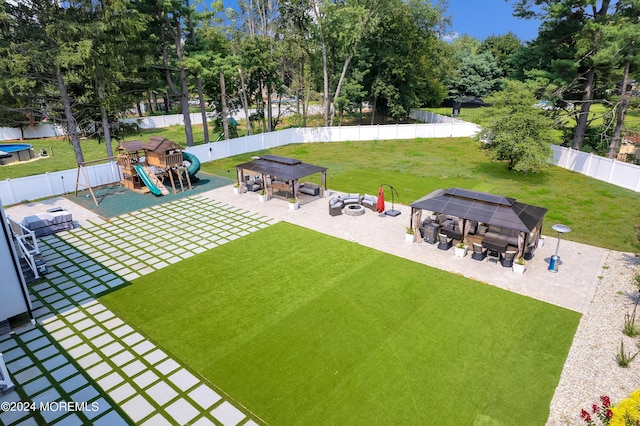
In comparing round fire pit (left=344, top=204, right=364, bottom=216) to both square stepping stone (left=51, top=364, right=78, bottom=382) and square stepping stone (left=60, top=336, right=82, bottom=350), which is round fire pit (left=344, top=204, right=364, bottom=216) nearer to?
square stepping stone (left=60, top=336, right=82, bottom=350)

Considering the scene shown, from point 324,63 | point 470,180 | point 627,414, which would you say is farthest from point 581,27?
point 627,414

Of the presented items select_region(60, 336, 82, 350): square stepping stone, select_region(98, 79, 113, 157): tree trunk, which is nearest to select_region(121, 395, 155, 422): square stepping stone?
select_region(60, 336, 82, 350): square stepping stone

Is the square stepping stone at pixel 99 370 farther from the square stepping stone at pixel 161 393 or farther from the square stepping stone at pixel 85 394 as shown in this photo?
the square stepping stone at pixel 161 393

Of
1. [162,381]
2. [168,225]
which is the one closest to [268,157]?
[168,225]

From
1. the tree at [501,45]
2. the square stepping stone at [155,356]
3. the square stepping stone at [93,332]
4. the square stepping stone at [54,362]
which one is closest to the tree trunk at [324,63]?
the square stepping stone at [93,332]

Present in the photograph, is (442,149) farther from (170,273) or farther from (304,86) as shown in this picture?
(170,273)
